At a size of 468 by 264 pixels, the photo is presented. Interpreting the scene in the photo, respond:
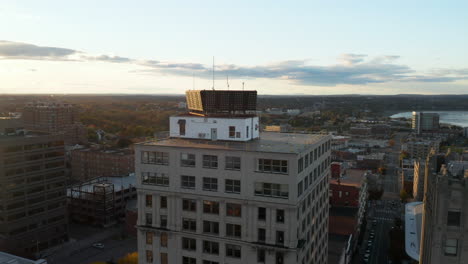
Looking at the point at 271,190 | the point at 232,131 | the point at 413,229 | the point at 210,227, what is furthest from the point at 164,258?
the point at 413,229

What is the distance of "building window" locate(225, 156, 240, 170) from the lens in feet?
118

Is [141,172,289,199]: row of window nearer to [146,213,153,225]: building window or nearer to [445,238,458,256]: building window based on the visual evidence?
[146,213,153,225]: building window

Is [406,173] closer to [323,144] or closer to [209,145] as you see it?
[323,144]

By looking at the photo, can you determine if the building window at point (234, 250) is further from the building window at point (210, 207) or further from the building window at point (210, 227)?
the building window at point (210, 207)

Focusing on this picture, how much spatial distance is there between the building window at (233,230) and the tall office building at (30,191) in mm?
65527

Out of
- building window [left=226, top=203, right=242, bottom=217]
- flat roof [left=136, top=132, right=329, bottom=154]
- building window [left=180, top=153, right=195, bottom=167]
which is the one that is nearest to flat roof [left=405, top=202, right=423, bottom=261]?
flat roof [left=136, top=132, right=329, bottom=154]

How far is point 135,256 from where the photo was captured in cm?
7431

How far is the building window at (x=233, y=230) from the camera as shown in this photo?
119 feet

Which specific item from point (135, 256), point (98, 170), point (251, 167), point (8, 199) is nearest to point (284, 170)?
point (251, 167)

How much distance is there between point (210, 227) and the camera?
37188 millimetres

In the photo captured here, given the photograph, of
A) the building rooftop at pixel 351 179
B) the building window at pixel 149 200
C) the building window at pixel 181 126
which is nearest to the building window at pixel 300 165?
the building window at pixel 181 126

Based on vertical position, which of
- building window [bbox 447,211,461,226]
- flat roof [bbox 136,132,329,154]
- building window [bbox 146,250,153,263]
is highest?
flat roof [bbox 136,132,329,154]

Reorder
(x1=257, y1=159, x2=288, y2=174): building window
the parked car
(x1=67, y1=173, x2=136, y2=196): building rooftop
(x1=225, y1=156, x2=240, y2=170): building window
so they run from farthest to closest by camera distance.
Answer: (x1=67, y1=173, x2=136, y2=196): building rooftop
the parked car
(x1=225, y1=156, x2=240, y2=170): building window
(x1=257, y1=159, x2=288, y2=174): building window

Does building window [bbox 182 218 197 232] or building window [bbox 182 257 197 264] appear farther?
building window [bbox 182 257 197 264]
